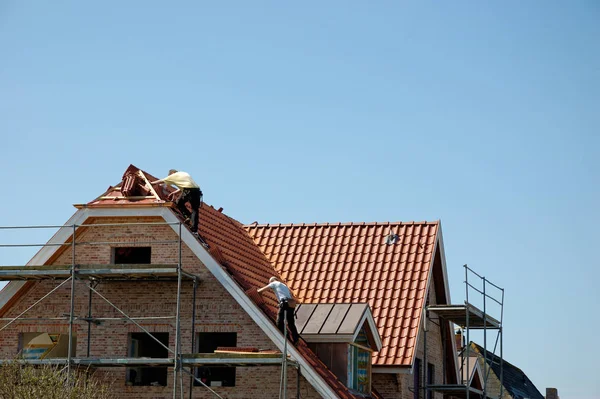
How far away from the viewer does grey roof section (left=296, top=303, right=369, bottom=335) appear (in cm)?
2553

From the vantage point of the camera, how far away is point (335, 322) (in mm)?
25812

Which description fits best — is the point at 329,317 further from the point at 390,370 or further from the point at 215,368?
the point at 215,368

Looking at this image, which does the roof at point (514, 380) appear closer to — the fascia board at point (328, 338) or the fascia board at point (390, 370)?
the fascia board at point (390, 370)

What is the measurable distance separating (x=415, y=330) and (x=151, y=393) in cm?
651

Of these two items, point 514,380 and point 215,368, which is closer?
point 215,368

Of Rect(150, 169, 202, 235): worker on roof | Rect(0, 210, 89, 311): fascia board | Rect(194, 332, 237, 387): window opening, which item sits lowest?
Rect(194, 332, 237, 387): window opening

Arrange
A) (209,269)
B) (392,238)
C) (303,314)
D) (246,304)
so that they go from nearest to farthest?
(246,304) < (209,269) < (303,314) < (392,238)

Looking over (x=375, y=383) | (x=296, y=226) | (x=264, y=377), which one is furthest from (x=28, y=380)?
(x=296, y=226)

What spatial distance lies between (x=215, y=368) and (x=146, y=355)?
1904 mm

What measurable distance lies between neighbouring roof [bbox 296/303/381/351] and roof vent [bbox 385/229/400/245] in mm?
4548

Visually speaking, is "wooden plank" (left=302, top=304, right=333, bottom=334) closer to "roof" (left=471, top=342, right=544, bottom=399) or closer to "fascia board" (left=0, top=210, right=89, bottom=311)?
"fascia board" (left=0, top=210, right=89, bottom=311)

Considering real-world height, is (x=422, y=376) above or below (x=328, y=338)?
below

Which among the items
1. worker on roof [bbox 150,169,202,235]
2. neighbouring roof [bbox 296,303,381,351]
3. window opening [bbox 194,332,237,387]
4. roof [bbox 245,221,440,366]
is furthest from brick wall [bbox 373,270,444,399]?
worker on roof [bbox 150,169,202,235]

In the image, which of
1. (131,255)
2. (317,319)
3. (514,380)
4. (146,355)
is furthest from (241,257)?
(514,380)
